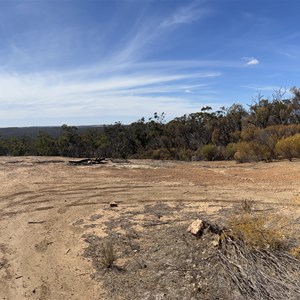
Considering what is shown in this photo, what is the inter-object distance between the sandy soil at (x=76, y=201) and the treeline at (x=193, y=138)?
33.2ft

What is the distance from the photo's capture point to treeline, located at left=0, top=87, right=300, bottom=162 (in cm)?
2766

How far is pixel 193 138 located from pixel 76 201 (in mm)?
39420

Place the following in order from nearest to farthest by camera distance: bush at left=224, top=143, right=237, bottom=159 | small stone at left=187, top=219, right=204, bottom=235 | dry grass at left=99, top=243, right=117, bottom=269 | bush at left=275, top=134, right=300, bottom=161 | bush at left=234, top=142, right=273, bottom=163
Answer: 1. dry grass at left=99, top=243, right=117, bottom=269
2. small stone at left=187, top=219, right=204, bottom=235
3. bush at left=275, top=134, right=300, bottom=161
4. bush at left=234, top=142, right=273, bottom=163
5. bush at left=224, top=143, right=237, bottom=159

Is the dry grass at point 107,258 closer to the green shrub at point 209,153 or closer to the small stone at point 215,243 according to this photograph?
the small stone at point 215,243

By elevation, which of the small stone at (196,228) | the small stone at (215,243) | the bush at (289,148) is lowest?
the small stone at (215,243)

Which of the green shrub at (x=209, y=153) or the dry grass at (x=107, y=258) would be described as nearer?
the dry grass at (x=107, y=258)

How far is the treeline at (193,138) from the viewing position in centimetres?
2766

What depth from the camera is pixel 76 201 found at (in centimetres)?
1195

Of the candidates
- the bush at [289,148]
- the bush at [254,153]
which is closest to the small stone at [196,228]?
the bush at [289,148]

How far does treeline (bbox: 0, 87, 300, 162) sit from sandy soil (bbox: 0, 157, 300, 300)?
33.2 ft

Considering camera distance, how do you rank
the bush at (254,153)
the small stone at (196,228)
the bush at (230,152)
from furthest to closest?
1. the bush at (230,152)
2. the bush at (254,153)
3. the small stone at (196,228)

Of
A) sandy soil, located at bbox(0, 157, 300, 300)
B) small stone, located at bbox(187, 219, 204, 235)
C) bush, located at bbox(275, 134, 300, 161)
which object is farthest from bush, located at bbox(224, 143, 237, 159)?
small stone, located at bbox(187, 219, 204, 235)

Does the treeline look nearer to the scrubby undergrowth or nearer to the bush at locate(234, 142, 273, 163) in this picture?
the bush at locate(234, 142, 273, 163)

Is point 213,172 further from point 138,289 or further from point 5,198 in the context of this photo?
point 138,289
